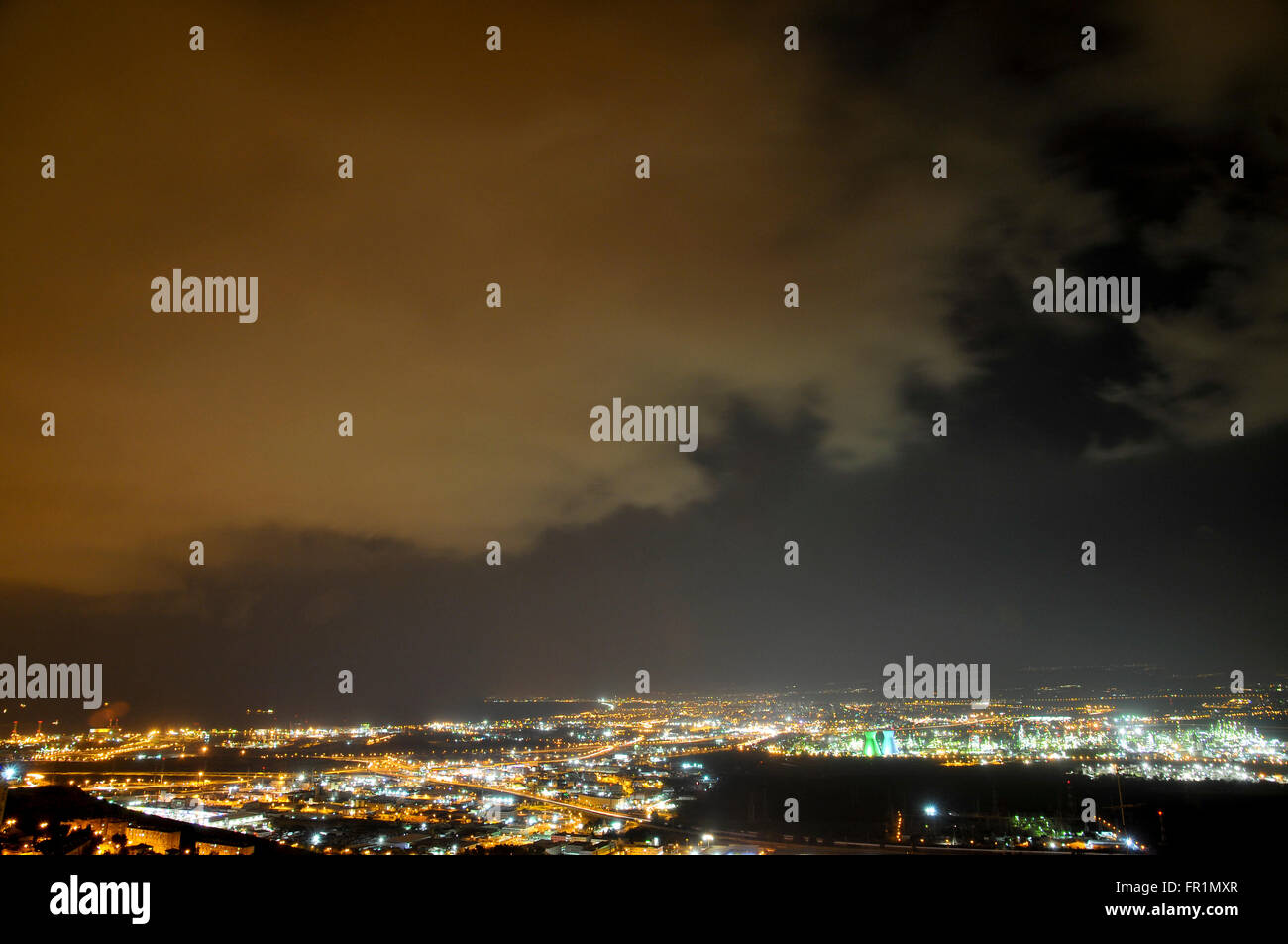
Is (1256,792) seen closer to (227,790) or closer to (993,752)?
(993,752)

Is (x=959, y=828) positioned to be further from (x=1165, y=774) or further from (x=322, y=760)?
(x=322, y=760)

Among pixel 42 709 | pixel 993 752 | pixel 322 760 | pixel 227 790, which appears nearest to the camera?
pixel 227 790

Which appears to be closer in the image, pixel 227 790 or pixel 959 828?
pixel 959 828
